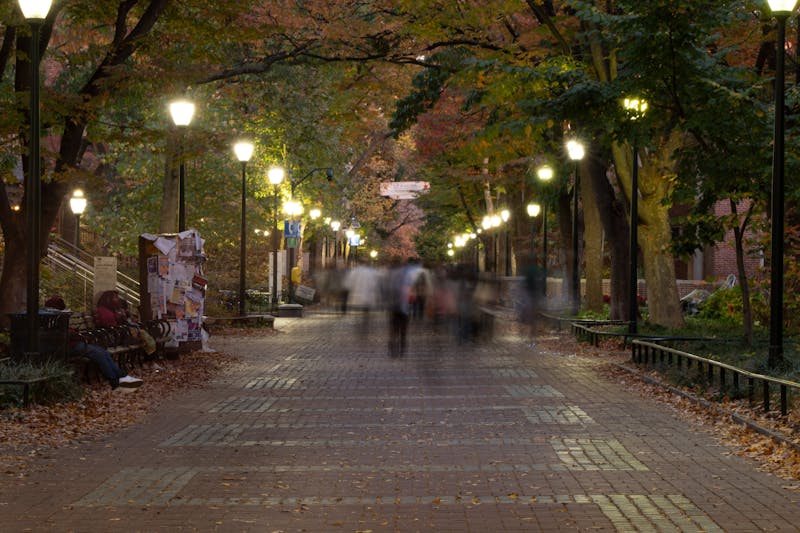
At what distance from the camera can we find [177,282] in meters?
22.1

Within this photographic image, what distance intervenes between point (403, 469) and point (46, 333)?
753 centimetres

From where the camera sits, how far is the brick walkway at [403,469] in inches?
322

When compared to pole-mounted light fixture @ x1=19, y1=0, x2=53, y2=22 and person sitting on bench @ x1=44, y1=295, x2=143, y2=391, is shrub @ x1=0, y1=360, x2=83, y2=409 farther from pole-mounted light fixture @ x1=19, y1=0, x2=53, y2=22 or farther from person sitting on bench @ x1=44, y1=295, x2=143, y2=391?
pole-mounted light fixture @ x1=19, y1=0, x2=53, y2=22

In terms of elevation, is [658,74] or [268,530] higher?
[658,74]

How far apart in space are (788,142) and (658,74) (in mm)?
2556

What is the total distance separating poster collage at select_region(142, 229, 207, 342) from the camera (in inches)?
856

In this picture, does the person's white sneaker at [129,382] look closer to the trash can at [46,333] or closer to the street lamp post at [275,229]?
the trash can at [46,333]

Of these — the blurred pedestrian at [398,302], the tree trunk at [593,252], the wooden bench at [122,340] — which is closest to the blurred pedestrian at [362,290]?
the tree trunk at [593,252]

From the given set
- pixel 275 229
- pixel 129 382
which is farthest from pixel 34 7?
pixel 275 229

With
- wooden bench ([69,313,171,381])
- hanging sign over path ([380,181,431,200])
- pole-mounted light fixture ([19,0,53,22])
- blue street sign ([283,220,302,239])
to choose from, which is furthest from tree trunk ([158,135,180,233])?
hanging sign over path ([380,181,431,200])

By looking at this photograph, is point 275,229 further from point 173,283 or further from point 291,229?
point 173,283

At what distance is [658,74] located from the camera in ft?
68.0

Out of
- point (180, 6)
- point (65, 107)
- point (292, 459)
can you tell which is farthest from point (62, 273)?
point (292, 459)

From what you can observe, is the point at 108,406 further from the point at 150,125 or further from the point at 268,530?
the point at 150,125
